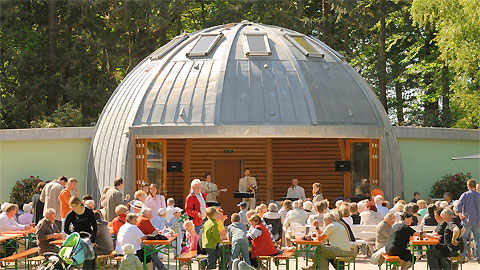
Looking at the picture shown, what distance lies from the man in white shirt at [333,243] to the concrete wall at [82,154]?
1344cm

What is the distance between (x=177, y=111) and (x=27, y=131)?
4928 mm

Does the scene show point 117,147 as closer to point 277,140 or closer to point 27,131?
point 27,131

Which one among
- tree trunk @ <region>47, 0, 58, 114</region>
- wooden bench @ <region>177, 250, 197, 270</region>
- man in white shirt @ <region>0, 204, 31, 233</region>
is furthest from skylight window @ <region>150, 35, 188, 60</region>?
tree trunk @ <region>47, 0, 58, 114</region>

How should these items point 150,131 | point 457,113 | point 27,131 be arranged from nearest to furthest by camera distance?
1. point 150,131
2. point 27,131
3. point 457,113

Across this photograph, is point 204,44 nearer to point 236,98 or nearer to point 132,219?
point 236,98

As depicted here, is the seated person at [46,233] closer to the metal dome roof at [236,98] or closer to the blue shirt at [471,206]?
the blue shirt at [471,206]

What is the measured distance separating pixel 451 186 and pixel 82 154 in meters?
11.4

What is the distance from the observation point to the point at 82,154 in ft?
90.0

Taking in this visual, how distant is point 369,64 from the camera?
41.8 meters

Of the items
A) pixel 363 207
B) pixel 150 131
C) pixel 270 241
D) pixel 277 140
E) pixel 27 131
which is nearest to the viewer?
pixel 270 241

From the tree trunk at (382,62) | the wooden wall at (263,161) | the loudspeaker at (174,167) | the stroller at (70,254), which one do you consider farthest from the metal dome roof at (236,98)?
the tree trunk at (382,62)

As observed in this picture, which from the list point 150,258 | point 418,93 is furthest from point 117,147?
point 418,93

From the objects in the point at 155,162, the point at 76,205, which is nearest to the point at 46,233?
the point at 76,205

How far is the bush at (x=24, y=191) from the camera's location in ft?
85.5
